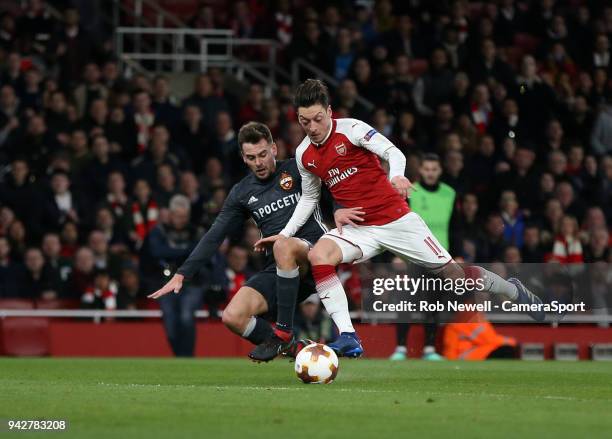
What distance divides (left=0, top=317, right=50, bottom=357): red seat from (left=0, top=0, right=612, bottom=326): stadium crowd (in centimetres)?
33

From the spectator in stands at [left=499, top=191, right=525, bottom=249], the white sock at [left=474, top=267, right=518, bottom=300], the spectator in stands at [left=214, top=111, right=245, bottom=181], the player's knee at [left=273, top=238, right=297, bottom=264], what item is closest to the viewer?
the player's knee at [left=273, top=238, right=297, bottom=264]

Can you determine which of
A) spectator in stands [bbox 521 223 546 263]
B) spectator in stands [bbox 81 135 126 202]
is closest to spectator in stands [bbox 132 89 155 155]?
spectator in stands [bbox 81 135 126 202]

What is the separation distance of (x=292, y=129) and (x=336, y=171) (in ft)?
24.5

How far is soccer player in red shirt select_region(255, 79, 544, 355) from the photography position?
937 cm

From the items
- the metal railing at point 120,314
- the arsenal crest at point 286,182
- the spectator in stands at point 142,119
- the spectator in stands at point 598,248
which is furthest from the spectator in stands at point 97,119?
the arsenal crest at point 286,182

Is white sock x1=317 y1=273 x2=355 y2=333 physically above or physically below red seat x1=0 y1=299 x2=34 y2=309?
above

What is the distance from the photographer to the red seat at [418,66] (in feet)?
64.8

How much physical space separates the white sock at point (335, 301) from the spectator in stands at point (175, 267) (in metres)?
5.34

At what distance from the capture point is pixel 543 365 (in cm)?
1250

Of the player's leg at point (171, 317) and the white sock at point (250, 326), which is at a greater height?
the white sock at point (250, 326)

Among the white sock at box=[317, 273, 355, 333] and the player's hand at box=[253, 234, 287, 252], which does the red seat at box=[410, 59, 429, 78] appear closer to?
the player's hand at box=[253, 234, 287, 252]

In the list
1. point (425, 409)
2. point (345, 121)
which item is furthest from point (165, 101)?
Result: point (425, 409)

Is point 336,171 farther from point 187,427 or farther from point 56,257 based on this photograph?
point 56,257

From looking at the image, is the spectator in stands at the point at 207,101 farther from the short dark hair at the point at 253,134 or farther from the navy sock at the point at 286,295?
the navy sock at the point at 286,295
